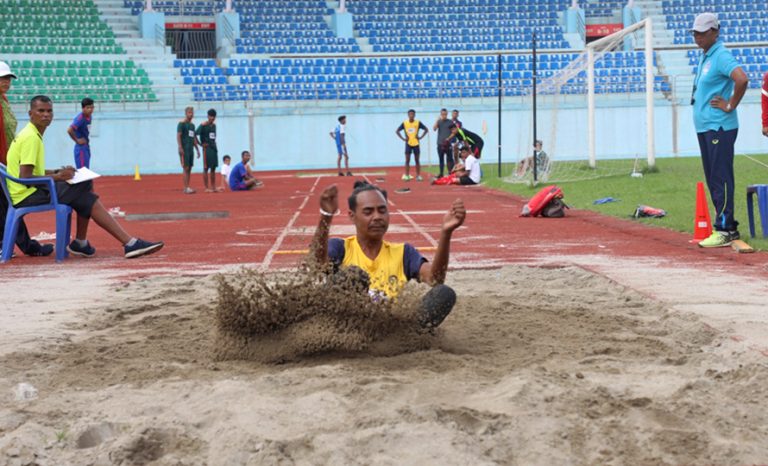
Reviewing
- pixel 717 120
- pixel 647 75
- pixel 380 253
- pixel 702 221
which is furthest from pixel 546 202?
pixel 380 253

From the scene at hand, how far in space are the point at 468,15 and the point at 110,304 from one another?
41520 millimetres

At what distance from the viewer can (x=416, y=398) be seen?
14.1 feet

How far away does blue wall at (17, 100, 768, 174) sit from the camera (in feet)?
121

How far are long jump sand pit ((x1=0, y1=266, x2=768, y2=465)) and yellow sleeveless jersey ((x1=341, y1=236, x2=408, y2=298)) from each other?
0.38 meters

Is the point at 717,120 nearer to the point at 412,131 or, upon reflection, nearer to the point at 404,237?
the point at 404,237

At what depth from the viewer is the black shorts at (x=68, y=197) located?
1044 centimetres

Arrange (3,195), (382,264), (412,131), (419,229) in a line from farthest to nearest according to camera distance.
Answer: (412,131) → (419,229) → (3,195) → (382,264)

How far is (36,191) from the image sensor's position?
10477 millimetres

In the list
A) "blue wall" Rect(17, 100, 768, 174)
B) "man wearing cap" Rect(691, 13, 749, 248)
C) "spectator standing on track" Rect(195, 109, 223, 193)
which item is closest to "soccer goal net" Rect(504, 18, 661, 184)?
"blue wall" Rect(17, 100, 768, 174)

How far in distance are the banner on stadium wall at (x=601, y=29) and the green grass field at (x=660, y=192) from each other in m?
23.1

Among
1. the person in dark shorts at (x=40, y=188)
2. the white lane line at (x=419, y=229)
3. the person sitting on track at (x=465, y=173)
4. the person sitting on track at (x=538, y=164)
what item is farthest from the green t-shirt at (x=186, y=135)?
the person in dark shorts at (x=40, y=188)

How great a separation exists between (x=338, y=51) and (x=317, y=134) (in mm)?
5926

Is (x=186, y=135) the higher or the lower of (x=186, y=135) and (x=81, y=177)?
the higher

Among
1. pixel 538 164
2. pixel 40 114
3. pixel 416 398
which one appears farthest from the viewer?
pixel 538 164
